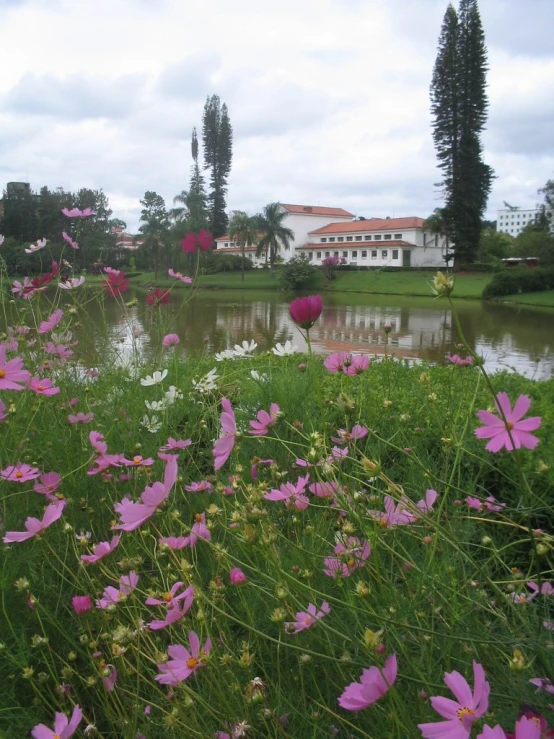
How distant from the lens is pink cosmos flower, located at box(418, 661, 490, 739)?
495mm

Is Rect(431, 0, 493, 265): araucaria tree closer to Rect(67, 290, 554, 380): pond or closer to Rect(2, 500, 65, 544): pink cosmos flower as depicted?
Rect(67, 290, 554, 380): pond

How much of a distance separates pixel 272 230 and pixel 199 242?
3630 centimetres

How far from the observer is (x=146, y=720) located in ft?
2.99

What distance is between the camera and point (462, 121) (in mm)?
27453

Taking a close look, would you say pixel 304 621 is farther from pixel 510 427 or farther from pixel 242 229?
pixel 242 229

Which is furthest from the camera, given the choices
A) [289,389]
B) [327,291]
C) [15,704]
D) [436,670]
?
[327,291]

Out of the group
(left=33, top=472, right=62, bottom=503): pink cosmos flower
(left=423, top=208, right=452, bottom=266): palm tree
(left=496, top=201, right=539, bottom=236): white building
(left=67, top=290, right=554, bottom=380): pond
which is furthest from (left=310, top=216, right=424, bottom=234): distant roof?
A: (left=496, top=201, right=539, bottom=236): white building

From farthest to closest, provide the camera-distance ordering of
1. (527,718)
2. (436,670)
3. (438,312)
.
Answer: (438,312), (436,670), (527,718)

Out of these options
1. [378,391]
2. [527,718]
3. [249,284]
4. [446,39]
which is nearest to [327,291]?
[249,284]

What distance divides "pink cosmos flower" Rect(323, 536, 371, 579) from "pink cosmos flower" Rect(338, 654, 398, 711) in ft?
0.69

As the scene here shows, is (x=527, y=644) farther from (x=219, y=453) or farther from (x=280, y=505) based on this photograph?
(x=280, y=505)

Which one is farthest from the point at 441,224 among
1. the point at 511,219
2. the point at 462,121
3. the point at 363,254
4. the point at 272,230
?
the point at 511,219

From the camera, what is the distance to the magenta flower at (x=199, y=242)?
89.0 inches

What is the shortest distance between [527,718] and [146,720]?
623mm
